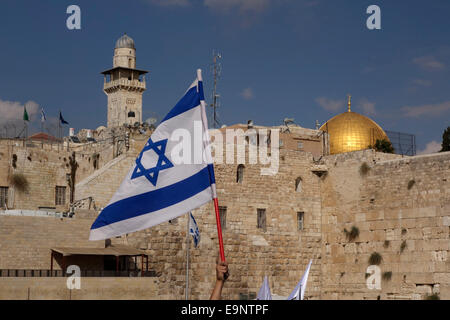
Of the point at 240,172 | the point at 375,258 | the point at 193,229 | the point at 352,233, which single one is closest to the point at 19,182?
the point at 193,229

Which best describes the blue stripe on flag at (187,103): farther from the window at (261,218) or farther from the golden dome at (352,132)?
the golden dome at (352,132)

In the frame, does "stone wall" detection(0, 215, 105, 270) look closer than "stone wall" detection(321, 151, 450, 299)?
Yes

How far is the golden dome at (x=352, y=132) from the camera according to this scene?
3300cm

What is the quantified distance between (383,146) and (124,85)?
30600 millimetres

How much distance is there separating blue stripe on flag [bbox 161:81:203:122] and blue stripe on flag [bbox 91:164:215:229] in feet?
2.60

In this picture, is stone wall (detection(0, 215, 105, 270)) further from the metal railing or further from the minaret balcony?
the minaret balcony

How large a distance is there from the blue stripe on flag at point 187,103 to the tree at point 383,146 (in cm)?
2452

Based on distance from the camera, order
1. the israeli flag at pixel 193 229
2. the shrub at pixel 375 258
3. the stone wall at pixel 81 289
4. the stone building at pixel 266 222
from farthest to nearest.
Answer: the shrub at pixel 375 258, the israeli flag at pixel 193 229, the stone building at pixel 266 222, the stone wall at pixel 81 289

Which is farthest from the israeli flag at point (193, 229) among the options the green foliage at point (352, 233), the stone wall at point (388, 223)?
the stone wall at point (388, 223)

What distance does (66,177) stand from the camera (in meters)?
28.3

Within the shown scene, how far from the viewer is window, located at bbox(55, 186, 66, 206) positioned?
28.0 m

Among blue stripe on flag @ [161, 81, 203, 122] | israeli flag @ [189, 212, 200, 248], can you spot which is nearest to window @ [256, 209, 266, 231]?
israeli flag @ [189, 212, 200, 248]
